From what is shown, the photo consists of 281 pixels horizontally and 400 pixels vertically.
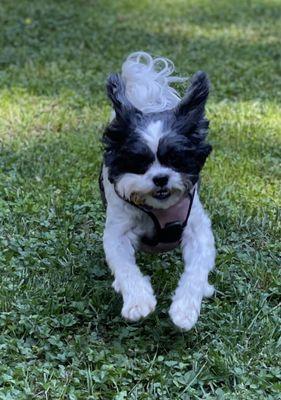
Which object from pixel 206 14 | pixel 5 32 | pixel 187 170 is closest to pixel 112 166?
pixel 187 170

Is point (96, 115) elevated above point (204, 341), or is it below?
below

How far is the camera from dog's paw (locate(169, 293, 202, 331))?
12.5 feet

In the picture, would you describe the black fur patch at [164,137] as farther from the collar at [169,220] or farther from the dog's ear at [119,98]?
the collar at [169,220]

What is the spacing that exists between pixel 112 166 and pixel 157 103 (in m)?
0.62

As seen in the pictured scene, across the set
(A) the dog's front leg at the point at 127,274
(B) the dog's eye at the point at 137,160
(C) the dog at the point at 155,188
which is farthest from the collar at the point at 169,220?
(B) the dog's eye at the point at 137,160

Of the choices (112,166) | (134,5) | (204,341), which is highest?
→ (112,166)

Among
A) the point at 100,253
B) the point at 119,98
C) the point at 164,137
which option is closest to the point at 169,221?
the point at 164,137

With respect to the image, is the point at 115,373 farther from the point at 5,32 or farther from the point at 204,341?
the point at 5,32

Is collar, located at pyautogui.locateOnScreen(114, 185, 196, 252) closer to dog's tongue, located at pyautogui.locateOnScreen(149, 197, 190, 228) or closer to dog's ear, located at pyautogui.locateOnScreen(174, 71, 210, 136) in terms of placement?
dog's tongue, located at pyautogui.locateOnScreen(149, 197, 190, 228)

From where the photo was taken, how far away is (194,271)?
161 inches

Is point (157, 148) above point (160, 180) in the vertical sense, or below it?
above

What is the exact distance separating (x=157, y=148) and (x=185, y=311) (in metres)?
0.78

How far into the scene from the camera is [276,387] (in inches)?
147

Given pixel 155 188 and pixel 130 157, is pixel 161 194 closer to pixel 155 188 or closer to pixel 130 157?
pixel 155 188
